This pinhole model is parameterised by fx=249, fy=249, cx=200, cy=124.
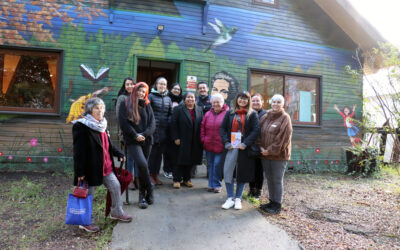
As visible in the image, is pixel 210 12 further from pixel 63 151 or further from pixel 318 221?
pixel 318 221

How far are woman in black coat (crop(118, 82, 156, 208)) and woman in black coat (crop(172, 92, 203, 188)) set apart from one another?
808 millimetres

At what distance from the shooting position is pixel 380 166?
747cm

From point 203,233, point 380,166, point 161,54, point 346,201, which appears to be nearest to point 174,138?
point 203,233

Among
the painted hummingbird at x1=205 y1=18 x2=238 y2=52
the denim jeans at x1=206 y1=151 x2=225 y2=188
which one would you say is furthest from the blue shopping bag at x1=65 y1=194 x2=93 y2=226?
the painted hummingbird at x1=205 y1=18 x2=238 y2=52

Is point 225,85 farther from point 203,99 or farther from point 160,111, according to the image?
point 160,111

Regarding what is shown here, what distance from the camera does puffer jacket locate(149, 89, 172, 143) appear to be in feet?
14.8

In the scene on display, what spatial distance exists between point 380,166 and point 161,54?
7188 millimetres

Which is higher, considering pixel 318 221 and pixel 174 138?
pixel 174 138

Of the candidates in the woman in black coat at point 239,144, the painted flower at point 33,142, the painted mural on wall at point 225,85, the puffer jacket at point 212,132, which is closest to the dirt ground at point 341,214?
the woman in black coat at point 239,144

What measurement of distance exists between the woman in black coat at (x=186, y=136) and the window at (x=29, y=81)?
3.46m

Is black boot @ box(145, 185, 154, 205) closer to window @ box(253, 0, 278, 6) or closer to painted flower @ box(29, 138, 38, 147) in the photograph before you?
painted flower @ box(29, 138, 38, 147)

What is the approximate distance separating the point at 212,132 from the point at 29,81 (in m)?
4.81

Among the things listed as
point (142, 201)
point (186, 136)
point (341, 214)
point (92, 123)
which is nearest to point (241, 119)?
point (186, 136)

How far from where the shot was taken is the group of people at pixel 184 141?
114 inches
